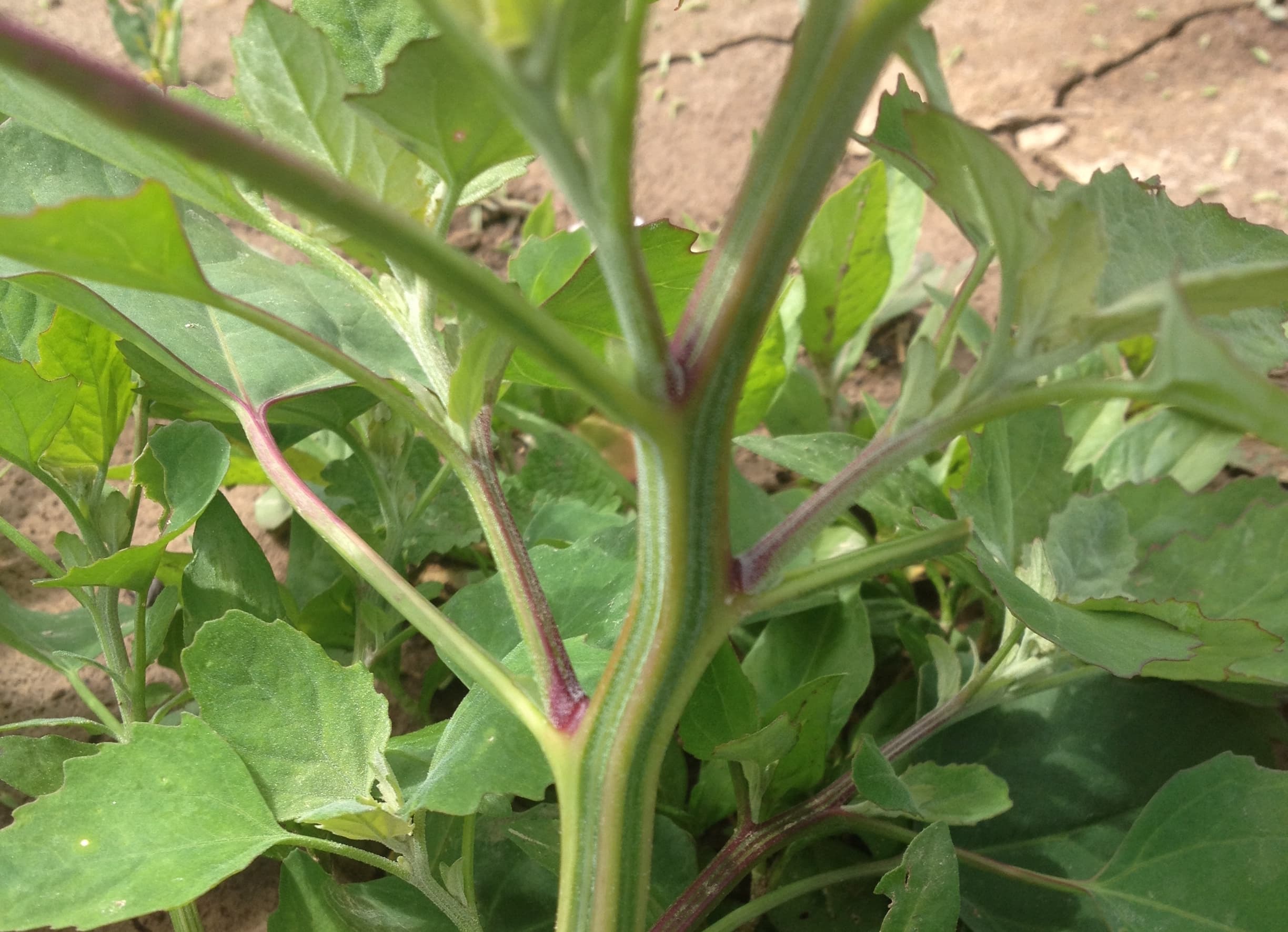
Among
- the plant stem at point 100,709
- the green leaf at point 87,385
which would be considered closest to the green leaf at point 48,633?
the plant stem at point 100,709

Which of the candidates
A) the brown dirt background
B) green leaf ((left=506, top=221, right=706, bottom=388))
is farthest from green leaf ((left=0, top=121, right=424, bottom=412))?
the brown dirt background

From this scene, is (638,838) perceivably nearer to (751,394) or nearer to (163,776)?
(163,776)

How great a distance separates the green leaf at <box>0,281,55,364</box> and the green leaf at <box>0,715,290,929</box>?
1.02 ft

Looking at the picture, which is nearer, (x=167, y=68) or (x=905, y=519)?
(x=905, y=519)

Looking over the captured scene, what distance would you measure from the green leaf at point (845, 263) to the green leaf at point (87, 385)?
0.60m

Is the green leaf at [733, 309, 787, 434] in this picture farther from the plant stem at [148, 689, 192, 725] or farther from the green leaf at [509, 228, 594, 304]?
the plant stem at [148, 689, 192, 725]

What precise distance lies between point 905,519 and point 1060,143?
1054 mm

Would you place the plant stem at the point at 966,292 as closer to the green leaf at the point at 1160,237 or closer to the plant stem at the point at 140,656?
the green leaf at the point at 1160,237

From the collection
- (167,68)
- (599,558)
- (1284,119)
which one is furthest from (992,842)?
(167,68)

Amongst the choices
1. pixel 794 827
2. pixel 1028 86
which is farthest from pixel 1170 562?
pixel 1028 86

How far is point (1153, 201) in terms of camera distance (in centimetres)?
43

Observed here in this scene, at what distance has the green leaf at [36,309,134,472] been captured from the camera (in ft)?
1.86

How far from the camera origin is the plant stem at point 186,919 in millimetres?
577

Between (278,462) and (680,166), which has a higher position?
(278,462)
